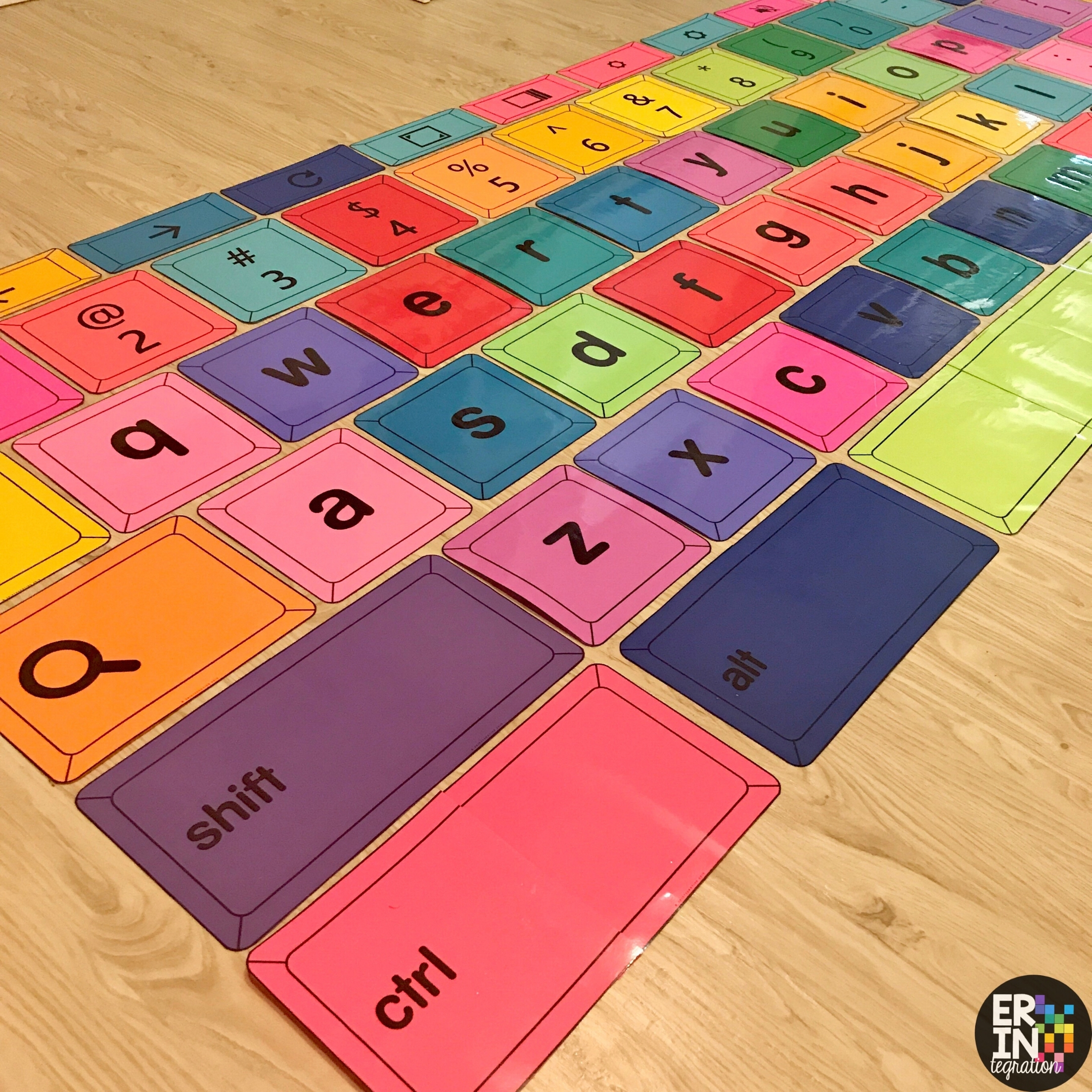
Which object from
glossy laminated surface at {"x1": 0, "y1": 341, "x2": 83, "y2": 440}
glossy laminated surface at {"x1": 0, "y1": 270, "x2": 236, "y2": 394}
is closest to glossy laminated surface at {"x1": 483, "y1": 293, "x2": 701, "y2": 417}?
glossy laminated surface at {"x1": 0, "y1": 270, "x2": 236, "y2": 394}

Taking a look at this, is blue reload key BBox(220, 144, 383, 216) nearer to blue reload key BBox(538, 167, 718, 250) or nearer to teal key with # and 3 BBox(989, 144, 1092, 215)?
blue reload key BBox(538, 167, 718, 250)

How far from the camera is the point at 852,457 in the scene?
1098 mm

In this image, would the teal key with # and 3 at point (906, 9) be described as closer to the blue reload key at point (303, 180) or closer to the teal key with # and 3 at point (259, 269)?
the blue reload key at point (303, 180)

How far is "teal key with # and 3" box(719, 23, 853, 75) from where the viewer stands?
197cm

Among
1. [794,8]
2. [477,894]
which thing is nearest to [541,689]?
[477,894]

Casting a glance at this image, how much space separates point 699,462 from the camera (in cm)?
107

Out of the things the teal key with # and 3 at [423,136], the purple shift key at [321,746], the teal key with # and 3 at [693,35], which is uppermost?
the teal key with # and 3 at [693,35]

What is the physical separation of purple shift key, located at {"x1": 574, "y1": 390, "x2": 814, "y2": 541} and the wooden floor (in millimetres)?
60

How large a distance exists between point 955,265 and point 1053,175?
1.37 ft

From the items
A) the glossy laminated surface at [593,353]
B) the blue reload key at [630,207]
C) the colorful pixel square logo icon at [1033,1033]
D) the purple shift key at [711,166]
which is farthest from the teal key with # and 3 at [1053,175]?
the colorful pixel square logo icon at [1033,1033]

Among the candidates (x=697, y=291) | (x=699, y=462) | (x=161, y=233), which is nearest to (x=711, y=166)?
(x=697, y=291)

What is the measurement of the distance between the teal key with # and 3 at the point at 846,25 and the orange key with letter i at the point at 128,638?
1.86 meters

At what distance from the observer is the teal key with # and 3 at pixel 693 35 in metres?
2.01

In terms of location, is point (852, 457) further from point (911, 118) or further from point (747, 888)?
point (911, 118)
